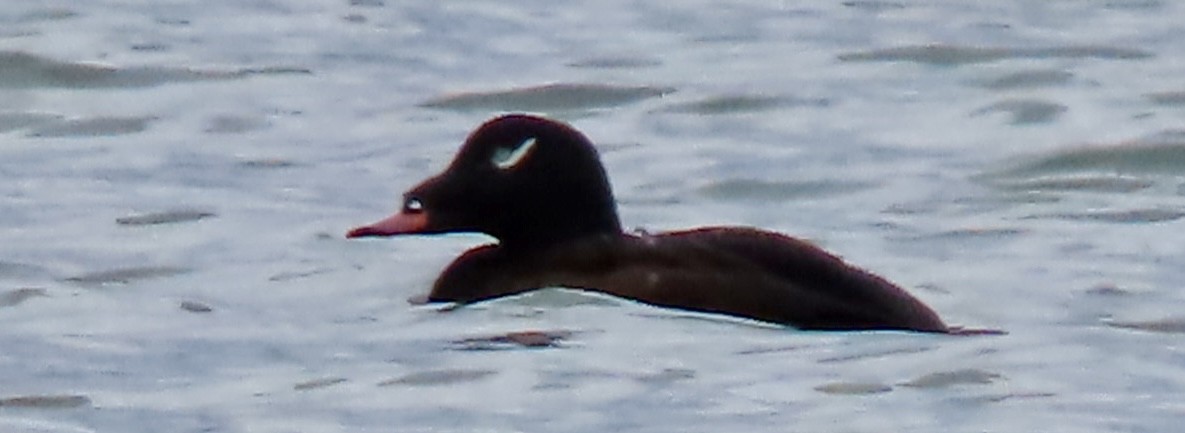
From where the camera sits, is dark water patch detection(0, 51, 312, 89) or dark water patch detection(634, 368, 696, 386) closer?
dark water patch detection(634, 368, 696, 386)

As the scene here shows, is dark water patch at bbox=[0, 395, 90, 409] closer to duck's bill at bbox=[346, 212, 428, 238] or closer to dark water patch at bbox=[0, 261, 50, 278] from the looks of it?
duck's bill at bbox=[346, 212, 428, 238]

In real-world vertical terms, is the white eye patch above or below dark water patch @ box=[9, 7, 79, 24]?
above

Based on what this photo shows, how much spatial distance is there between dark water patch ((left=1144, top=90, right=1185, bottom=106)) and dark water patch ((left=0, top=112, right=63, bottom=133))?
3.85 metres

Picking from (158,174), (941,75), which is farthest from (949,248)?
(941,75)

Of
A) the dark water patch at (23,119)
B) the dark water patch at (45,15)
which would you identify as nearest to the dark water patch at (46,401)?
the dark water patch at (23,119)

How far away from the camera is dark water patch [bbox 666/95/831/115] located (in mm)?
14273

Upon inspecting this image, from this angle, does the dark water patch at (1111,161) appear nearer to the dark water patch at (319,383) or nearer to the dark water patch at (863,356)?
the dark water patch at (863,356)

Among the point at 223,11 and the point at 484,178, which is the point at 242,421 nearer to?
the point at 484,178

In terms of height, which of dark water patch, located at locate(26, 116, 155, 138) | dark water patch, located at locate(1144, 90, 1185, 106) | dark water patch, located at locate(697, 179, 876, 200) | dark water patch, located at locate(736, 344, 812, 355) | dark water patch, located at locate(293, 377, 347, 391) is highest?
dark water patch, located at locate(736, 344, 812, 355)

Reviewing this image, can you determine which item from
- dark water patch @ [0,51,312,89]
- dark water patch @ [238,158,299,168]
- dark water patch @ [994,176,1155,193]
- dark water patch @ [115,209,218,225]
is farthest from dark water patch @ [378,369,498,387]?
dark water patch @ [0,51,312,89]

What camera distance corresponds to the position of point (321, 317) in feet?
33.4

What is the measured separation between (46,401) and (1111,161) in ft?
17.1

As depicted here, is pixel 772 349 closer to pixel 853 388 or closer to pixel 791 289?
pixel 791 289

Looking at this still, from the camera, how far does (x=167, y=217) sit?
38.9 ft
